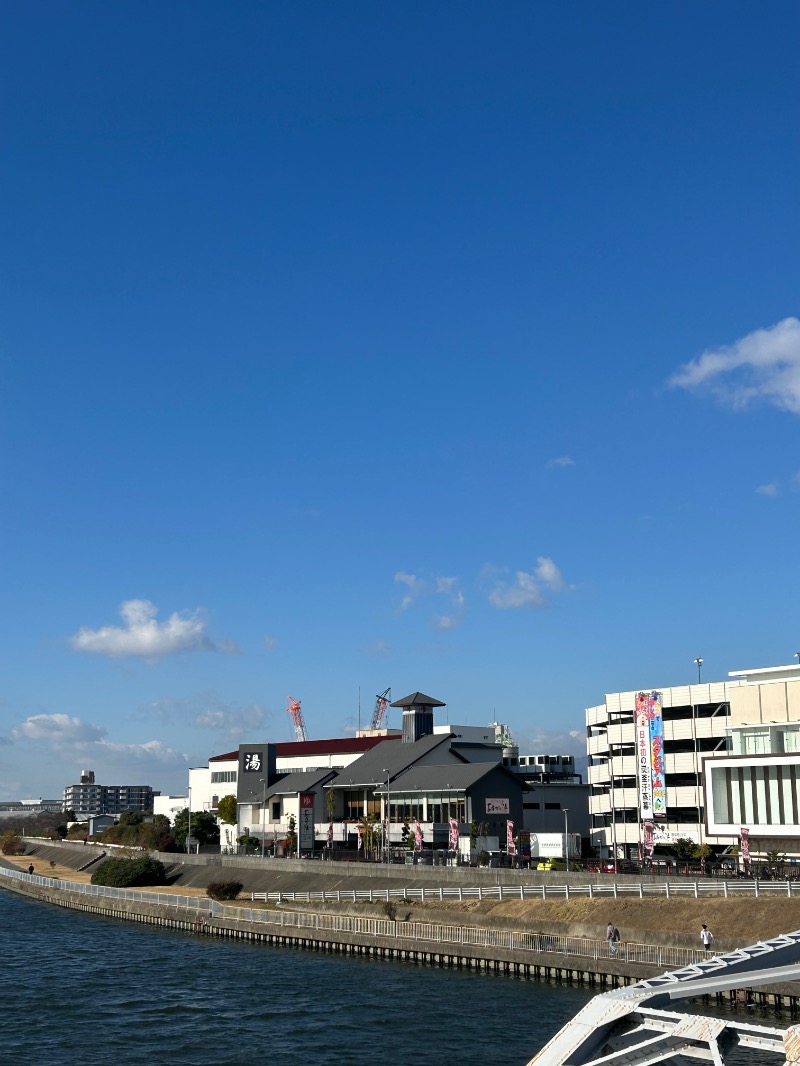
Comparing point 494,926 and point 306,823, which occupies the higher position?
point 306,823

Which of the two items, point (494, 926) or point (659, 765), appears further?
point (659, 765)

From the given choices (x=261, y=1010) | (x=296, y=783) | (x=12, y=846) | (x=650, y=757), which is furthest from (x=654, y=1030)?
(x=12, y=846)

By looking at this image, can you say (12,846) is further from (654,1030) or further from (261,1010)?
(654,1030)

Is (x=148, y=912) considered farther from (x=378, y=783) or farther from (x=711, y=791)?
(x=711, y=791)

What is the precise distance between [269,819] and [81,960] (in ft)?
198

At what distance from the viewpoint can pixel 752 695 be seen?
76000mm

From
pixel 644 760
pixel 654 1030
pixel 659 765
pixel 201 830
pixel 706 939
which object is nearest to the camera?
pixel 654 1030

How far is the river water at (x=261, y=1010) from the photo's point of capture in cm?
4109

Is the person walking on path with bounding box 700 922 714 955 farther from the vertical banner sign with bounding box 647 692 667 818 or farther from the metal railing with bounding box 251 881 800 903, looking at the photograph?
the vertical banner sign with bounding box 647 692 667 818

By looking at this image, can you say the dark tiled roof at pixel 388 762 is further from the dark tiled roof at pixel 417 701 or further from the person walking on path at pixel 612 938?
the person walking on path at pixel 612 938

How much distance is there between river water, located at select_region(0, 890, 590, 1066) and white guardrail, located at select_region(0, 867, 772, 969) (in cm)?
203

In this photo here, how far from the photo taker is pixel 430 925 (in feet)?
200

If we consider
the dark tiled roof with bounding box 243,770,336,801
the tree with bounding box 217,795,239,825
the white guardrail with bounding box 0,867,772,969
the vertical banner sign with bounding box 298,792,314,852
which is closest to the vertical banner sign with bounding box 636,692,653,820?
the white guardrail with bounding box 0,867,772,969

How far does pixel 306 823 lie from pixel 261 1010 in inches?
2356
